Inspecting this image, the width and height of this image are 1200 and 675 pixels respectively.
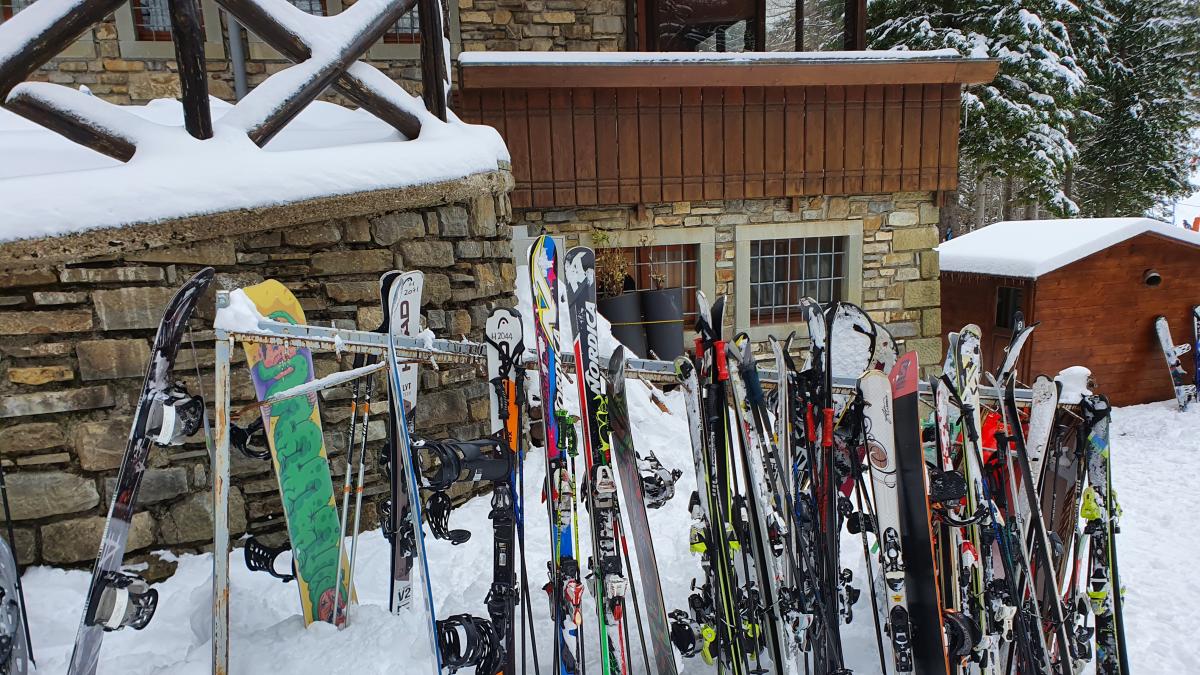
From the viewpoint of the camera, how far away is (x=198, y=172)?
105 inches

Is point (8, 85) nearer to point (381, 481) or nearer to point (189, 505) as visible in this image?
point (189, 505)

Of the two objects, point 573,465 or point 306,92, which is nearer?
point 573,465

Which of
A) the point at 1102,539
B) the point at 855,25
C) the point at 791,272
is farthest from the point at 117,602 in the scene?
the point at 855,25

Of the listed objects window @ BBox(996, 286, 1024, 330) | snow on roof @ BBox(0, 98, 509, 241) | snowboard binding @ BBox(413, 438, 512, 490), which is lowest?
window @ BBox(996, 286, 1024, 330)

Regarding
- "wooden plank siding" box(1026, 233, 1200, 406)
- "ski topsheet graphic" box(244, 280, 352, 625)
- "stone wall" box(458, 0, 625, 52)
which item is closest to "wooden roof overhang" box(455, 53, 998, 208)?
"stone wall" box(458, 0, 625, 52)

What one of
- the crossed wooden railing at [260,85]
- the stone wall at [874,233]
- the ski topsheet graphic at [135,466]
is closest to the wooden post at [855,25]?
the stone wall at [874,233]

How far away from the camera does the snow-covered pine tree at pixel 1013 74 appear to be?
1108cm

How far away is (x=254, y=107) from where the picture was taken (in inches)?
118

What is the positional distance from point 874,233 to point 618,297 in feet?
9.77

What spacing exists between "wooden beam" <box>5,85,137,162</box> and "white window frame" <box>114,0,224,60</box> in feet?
14.2

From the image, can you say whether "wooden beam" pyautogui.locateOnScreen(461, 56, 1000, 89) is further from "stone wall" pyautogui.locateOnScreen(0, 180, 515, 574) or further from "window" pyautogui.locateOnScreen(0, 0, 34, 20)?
"window" pyautogui.locateOnScreen(0, 0, 34, 20)

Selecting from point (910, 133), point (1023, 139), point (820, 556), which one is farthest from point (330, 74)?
point (1023, 139)

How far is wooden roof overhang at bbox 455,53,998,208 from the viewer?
19.6 ft

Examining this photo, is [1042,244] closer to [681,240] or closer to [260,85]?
[681,240]
